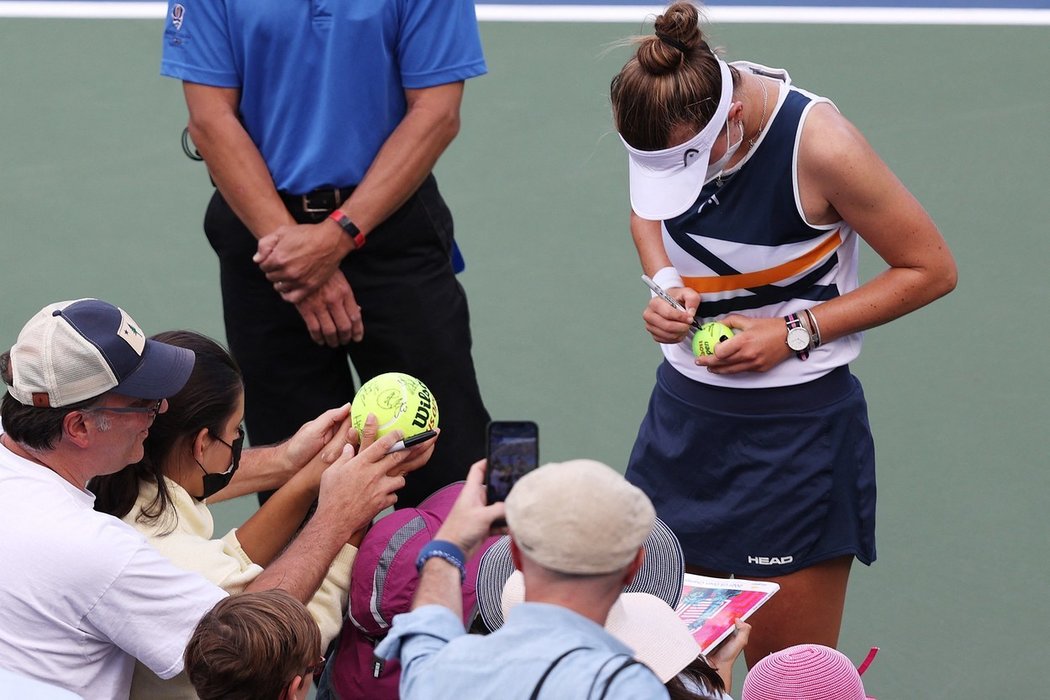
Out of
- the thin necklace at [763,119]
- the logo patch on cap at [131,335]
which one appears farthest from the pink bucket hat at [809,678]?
the logo patch on cap at [131,335]

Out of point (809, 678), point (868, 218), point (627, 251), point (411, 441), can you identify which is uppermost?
point (868, 218)

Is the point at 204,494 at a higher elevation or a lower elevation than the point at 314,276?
lower

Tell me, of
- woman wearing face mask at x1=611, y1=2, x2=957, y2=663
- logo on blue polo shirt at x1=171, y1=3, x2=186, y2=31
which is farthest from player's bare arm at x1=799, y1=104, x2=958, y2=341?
logo on blue polo shirt at x1=171, y1=3, x2=186, y2=31

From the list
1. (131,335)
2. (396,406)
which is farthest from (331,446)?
(131,335)

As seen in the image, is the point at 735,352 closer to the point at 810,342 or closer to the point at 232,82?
the point at 810,342

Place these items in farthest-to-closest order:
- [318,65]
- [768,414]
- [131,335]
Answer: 1. [318,65]
2. [768,414]
3. [131,335]

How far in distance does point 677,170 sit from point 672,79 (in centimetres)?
22

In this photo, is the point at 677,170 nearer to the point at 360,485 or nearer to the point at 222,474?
the point at 360,485

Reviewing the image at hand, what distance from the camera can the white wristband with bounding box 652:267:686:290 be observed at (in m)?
3.49

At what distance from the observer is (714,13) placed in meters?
7.79

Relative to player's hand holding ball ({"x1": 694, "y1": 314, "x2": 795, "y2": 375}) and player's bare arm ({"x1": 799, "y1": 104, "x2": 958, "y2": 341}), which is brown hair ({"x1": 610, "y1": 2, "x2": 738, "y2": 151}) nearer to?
player's bare arm ({"x1": 799, "y1": 104, "x2": 958, "y2": 341})

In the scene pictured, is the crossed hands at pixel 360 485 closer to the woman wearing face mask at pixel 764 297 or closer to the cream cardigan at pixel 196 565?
the cream cardigan at pixel 196 565

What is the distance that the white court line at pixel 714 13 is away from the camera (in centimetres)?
771

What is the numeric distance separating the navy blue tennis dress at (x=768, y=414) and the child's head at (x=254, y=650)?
1210 mm
